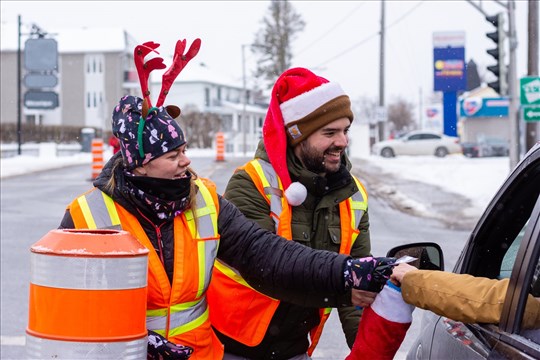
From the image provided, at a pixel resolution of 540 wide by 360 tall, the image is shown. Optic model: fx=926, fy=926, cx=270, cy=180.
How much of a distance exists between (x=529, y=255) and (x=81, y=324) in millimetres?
1133

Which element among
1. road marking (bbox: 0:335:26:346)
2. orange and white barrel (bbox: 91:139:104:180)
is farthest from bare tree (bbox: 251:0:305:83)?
road marking (bbox: 0:335:26:346)

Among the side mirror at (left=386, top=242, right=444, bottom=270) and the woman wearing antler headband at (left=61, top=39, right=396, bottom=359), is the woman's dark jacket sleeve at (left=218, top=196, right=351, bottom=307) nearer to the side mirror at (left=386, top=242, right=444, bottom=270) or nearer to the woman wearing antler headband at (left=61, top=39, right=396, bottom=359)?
the woman wearing antler headband at (left=61, top=39, right=396, bottom=359)

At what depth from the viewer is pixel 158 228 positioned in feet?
9.62

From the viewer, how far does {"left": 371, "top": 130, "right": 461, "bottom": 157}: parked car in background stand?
48.0 metres

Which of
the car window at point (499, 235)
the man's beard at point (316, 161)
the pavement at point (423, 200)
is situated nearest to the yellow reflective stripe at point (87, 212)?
the man's beard at point (316, 161)

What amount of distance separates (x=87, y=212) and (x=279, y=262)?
678 mm

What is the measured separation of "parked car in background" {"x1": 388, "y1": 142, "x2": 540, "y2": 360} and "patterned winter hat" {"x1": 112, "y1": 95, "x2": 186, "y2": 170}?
839 millimetres

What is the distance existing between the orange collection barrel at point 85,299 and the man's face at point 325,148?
1350 millimetres

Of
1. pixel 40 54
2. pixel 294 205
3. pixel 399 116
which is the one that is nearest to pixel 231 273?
pixel 294 205

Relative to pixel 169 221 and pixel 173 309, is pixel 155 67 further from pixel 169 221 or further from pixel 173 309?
pixel 173 309

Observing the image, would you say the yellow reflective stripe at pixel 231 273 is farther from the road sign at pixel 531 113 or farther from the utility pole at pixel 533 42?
the utility pole at pixel 533 42

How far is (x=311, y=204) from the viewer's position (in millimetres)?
3510

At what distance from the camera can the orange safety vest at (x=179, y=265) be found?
285 centimetres

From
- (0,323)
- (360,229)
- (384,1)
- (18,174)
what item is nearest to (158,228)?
(360,229)
